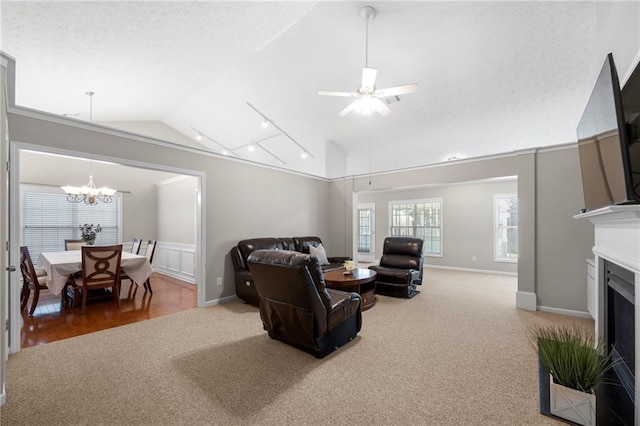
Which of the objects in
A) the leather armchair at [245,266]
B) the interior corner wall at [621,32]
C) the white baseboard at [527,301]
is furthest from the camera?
the leather armchair at [245,266]

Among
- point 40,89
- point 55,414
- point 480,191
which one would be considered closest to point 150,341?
point 55,414

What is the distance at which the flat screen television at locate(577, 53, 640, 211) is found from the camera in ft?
5.33

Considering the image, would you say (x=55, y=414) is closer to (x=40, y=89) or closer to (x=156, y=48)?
(x=156, y=48)

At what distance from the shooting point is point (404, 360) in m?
2.54

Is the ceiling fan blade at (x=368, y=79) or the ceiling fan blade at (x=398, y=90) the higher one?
the ceiling fan blade at (x=368, y=79)

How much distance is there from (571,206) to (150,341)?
5.51 m

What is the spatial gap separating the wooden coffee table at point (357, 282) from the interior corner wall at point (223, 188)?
1661 mm

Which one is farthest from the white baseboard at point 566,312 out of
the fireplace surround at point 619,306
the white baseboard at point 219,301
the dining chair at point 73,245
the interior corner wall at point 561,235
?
the dining chair at point 73,245

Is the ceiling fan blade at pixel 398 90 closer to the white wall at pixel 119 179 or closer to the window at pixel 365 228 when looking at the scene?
the white wall at pixel 119 179

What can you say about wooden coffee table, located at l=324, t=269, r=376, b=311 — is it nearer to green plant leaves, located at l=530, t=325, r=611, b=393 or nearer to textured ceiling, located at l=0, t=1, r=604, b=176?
green plant leaves, located at l=530, t=325, r=611, b=393

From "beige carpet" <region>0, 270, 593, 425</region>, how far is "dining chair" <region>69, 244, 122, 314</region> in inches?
43.3

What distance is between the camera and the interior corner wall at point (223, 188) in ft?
9.84

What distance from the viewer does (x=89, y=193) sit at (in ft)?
17.8

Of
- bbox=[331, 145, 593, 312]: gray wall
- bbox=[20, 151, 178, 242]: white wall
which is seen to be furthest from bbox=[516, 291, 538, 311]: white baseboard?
bbox=[20, 151, 178, 242]: white wall
